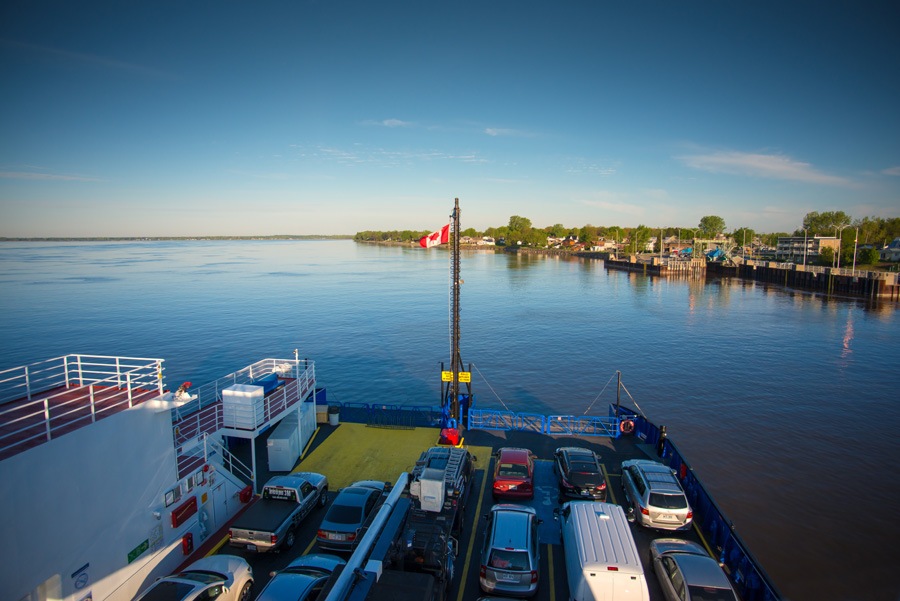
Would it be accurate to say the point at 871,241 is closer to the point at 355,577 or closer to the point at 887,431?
the point at 887,431

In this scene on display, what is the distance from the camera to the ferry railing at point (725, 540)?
9633mm

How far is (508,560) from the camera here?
31.8ft

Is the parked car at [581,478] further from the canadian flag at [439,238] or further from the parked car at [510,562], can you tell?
the canadian flag at [439,238]

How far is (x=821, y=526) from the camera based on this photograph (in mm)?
16703

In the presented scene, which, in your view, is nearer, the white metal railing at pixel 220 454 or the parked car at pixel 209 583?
the parked car at pixel 209 583

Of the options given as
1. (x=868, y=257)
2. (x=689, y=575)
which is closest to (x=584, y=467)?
(x=689, y=575)

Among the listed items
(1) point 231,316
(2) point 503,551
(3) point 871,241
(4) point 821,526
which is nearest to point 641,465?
(2) point 503,551

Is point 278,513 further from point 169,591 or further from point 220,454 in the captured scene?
point 169,591

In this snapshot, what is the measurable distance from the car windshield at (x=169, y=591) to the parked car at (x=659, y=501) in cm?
1030

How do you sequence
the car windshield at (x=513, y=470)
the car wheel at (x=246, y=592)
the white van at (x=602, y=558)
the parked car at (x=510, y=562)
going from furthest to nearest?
the car windshield at (x=513, y=470)
the parked car at (x=510, y=562)
the car wheel at (x=246, y=592)
the white van at (x=602, y=558)

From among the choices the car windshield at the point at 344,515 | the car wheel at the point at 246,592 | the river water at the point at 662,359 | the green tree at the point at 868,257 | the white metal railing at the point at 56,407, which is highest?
the green tree at the point at 868,257

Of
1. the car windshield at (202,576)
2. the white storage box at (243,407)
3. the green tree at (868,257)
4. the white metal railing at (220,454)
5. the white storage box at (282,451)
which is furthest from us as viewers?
the green tree at (868,257)

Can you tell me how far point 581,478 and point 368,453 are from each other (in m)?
7.76

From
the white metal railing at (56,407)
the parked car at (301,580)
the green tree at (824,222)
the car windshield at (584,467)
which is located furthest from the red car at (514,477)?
the green tree at (824,222)
